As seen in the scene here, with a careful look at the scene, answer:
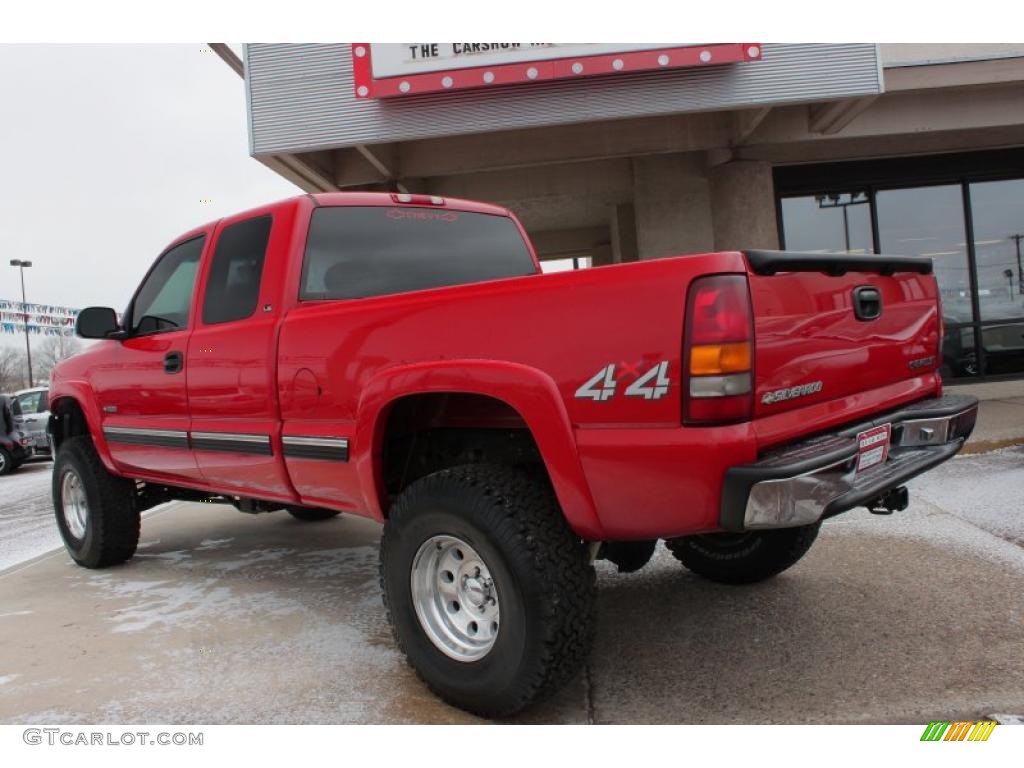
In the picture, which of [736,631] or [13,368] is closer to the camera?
[736,631]

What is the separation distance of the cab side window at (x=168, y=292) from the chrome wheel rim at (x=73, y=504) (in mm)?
1248

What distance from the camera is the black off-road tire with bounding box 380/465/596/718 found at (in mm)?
2434

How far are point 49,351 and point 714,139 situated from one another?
6151cm

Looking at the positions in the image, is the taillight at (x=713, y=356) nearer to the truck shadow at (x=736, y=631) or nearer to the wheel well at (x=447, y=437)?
the wheel well at (x=447, y=437)

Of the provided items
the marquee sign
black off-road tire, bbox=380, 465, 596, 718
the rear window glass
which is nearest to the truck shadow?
black off-road tire, bbox=380, 465, 596, 718

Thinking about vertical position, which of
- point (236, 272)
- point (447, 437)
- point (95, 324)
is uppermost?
point (236, 272)

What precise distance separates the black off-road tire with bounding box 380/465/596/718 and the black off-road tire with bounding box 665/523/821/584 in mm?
1138

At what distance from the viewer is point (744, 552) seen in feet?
12.2

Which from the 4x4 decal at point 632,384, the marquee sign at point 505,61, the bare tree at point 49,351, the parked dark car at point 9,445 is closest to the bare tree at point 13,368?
the bare tree at point 49,351

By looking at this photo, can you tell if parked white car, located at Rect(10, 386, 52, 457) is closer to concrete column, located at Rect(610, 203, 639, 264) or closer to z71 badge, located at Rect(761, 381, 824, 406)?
concrete column, located at Rect(610, 203, 639, 264)

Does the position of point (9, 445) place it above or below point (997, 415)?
above

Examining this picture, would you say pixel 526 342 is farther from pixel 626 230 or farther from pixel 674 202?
pixel 626 230

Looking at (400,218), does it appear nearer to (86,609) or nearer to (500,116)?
(86,609)

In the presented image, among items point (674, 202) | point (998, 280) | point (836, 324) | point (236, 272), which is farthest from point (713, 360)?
point (998, 280)
